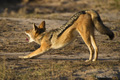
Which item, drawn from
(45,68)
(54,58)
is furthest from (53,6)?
(45,68)

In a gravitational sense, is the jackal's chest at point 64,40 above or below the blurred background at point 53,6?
below

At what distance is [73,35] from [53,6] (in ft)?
42.7

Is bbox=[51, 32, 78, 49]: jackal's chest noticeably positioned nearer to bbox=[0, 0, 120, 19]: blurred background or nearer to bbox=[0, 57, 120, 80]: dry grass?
bbox=[0, 57, 120, 80]: dry grass

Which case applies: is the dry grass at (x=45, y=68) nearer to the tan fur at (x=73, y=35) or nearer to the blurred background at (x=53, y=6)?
the tan fur at (x=73, y=35)

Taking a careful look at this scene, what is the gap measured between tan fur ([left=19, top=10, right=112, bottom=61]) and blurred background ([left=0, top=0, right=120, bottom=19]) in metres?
8.31

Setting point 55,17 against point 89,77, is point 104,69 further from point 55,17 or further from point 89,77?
point 55,17

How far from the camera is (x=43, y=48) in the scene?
7793 millimetres

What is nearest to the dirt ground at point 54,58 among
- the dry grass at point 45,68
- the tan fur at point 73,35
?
the dry grass at point 45,68

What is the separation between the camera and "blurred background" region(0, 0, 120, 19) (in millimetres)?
17188

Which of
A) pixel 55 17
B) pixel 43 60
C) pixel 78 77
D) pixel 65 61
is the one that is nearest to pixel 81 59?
pixel 65 61

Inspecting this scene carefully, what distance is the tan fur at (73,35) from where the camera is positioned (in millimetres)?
7441

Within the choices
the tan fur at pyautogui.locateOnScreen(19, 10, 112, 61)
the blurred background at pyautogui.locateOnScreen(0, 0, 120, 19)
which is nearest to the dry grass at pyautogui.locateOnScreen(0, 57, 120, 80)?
the tan fur at pyautogui.locateOnScreen(19, 10, 112, 61)

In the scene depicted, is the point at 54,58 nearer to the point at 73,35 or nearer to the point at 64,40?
the point at 64,40

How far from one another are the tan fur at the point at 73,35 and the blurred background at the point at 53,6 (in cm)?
831
